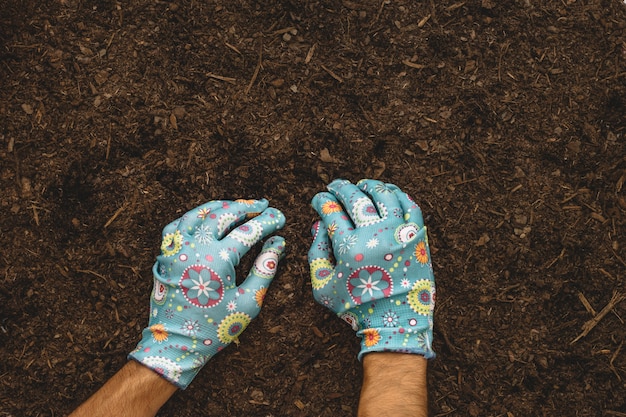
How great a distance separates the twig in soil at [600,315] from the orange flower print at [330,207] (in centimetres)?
80

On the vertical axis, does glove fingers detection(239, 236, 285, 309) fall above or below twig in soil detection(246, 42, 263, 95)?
below

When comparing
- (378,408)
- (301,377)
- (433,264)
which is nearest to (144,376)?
(301,377)

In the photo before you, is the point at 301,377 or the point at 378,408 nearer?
the point at 378,408

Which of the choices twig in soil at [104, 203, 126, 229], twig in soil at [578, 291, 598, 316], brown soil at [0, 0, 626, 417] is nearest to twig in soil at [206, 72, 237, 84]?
brown soil at [0, 0, 626, 417]

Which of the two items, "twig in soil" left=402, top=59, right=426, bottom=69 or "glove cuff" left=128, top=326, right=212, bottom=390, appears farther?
"twig in soil" left=402, top=59, right=426, bottom=69

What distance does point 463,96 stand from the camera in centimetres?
182

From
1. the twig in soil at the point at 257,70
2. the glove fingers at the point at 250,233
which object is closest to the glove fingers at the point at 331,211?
the glove fingers at the point at 250,233

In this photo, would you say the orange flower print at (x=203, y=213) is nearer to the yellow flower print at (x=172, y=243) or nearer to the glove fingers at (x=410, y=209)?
the yellow flower print at (x=172, y=243)

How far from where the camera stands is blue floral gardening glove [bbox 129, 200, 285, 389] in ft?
5.43

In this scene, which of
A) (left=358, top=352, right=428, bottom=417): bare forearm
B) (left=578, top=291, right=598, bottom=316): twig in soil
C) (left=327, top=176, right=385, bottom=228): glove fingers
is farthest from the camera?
(left=578, top=291, right=598, bottom=316): twig in soil

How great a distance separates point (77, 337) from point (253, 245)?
60 cm

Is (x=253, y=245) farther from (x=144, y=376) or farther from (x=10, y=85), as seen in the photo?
(x=10, y=85)

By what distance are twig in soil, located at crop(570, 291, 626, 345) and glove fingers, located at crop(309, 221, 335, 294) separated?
2.48 feet

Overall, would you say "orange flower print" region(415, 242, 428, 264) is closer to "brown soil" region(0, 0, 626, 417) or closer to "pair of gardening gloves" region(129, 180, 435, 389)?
"pair of gardening gloves" region(129, 180, 435, 389)
